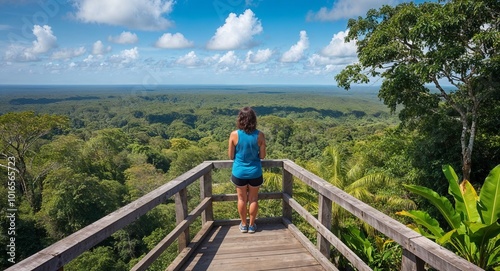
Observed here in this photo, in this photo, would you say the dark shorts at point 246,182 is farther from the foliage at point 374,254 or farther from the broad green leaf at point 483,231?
the foliage at point 374,254

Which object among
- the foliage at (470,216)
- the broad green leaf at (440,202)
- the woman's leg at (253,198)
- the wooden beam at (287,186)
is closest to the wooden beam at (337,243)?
the wooden beam at (287,186)

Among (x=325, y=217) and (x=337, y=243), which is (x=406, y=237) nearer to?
(x=337, y=243)

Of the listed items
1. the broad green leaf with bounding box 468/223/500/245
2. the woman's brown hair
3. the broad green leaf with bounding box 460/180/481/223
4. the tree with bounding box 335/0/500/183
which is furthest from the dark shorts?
the tree with bounding box 335/0/500/183

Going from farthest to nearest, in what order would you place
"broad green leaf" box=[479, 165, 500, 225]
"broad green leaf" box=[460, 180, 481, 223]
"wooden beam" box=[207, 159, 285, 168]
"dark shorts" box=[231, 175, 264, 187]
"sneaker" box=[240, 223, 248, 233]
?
"wooden beam" box=[207, 159, 285, 168] → "sneaker" box=[240, 223, 248, 233] → "dark shorts" box=[231, 175, 264, 187] → "broad green leaf" box=[460, 180, 481, 223] → "broad green leaf" box=[479, 165, 500, 225]

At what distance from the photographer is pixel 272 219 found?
4055mm

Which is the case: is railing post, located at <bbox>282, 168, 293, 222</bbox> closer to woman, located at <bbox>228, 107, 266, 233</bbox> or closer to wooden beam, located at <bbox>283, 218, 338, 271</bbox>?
wooden beam, located at <bbox>283, 218, 338, 271</bbox>

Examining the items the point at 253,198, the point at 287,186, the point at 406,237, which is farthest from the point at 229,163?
the point at 406,237

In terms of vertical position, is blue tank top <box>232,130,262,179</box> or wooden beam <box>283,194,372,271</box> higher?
blue tank top <box>232,130,262,179</box>

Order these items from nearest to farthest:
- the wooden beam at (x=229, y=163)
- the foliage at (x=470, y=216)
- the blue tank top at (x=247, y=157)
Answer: the foliage at (x=470, y=216) → the blue tank top at (x=247, y=157) → the wooden beam at (x=229, y=163)

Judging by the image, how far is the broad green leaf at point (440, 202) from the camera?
273cm

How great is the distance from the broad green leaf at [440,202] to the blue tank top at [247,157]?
1.56 metres

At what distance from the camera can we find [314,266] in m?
2.91

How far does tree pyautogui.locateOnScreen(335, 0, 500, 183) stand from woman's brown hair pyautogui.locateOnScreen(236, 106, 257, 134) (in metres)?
6.25

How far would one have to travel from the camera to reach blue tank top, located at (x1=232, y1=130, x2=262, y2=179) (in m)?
3.39
